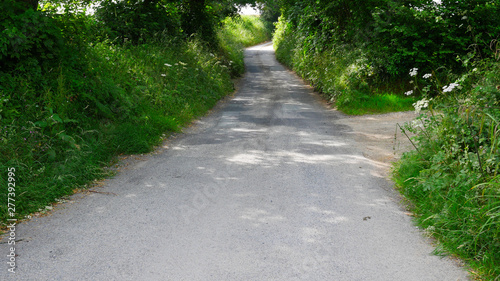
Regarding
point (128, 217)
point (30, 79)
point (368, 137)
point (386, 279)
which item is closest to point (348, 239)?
point (386, 279)

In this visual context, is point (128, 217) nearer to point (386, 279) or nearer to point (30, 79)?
point (386, 279)

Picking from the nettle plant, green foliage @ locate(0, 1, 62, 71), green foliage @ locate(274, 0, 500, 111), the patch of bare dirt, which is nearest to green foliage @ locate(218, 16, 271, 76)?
green foliage @ locate(274, 0, 500, 111)

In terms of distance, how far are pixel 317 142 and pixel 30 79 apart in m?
5.84

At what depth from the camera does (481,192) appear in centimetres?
416

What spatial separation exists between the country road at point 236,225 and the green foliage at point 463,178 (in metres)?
0.24

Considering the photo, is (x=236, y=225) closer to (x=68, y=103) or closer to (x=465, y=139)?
(x=465, y=139)

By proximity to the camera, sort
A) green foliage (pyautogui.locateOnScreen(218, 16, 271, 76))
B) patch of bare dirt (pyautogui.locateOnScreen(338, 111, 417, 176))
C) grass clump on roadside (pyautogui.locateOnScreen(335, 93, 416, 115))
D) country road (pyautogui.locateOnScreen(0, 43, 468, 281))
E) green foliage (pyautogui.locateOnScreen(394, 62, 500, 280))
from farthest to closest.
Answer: green foliage (pyautogui.locateOnScreen(218, 16, 271, 76))
grass clump on roadside (pyautogui.locateOnScreen(335, 93, 416, 115))
patch of bare dirt (pyautogui.locateOnScreen(338, 111, 417, 176))
green foliage (pyautogui.locateOnScreen(394, 62, 500, 280))
country road (pyautogui.locateOnScreen(0, 43, 468, 281))

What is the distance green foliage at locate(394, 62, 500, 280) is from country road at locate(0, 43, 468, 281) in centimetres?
24

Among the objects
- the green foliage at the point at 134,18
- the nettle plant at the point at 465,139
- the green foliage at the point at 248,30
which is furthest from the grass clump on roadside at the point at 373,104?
the green foliage at the point at 248,30

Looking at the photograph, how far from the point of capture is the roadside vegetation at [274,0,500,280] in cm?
400

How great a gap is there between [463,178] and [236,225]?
2687 millimetres

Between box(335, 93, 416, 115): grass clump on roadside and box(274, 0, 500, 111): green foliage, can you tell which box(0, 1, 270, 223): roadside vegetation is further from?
box(274, 0, 500, 111): green foliage

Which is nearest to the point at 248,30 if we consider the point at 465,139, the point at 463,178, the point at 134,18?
the point at 134,18

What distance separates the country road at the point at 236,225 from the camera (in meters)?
3.52
